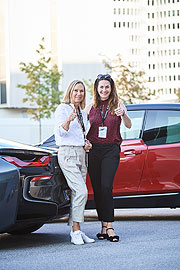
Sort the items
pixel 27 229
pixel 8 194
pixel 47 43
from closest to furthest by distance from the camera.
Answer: pixel 8 194 < pixel 27 229 < pixel 47 43

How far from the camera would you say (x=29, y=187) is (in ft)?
21.2

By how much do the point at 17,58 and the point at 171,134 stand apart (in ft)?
132

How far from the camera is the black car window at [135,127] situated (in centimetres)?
853

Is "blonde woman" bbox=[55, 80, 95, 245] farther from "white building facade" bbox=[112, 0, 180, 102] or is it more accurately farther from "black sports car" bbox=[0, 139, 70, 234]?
"white building facade" bbox=[112, 0, 180, 102]

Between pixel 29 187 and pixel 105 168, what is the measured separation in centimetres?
98

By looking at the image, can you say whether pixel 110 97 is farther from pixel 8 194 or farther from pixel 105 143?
pixel 8 194

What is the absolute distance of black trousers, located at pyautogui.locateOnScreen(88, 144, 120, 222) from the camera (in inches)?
278

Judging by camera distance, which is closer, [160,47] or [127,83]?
[127,83]

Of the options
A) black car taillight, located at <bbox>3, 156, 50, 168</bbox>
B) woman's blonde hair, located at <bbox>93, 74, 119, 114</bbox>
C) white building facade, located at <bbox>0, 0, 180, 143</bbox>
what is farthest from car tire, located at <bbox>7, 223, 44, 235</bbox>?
white building facade, located at <bbox>0, 0, 180, 143</bbox>

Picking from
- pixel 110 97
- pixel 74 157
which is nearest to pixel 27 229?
pixel 74 157

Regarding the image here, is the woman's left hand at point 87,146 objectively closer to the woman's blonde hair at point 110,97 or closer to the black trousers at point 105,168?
the black trousers at point 105,168

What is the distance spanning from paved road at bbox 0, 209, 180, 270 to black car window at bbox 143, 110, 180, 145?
1053 millimetres

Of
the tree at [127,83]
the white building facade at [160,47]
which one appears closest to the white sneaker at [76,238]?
the tree at [127,83]

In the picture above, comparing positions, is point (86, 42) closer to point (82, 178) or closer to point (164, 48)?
point (82, 178)
